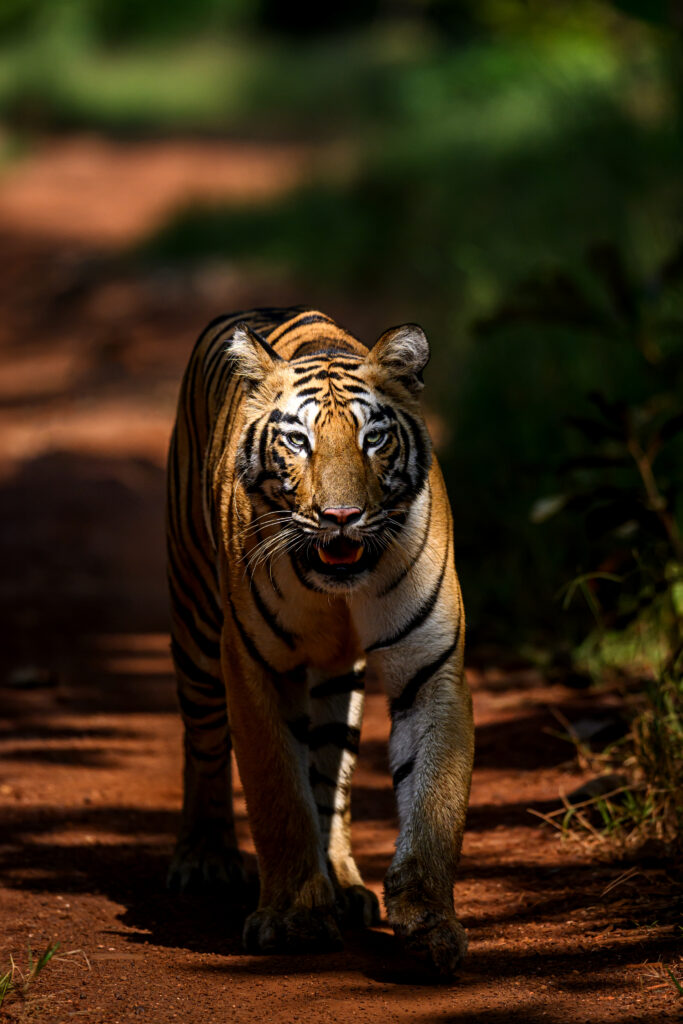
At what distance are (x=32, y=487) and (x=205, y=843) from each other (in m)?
4.55

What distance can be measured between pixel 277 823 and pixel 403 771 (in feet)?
1.05

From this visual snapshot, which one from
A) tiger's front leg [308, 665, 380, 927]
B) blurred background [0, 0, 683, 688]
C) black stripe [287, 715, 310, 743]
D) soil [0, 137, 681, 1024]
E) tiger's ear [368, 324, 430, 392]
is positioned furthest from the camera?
blurred background [0, 0, 683, 688]

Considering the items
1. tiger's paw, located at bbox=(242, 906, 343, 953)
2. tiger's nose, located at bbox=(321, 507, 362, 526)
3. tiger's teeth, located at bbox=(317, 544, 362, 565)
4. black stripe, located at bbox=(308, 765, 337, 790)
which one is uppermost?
tiger's nose, located at bbox=(321, 507, 362, 526)

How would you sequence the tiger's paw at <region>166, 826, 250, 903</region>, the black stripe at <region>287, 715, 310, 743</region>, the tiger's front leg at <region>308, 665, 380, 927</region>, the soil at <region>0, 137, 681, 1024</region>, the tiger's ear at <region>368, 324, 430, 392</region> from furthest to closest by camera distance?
the tiger's paw at <region>166, 826, 250, 903</region> → the tiger's front leg at <region>308, 665, 380, 927</region> → the black stripe at <region>287, 715, 310, 743</region> → the tiger's ear at <region>368, 324, 430, 392</region> → the soil at <region>0, 137, 681, 1024</region>

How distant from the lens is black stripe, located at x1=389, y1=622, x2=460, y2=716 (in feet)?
10.8

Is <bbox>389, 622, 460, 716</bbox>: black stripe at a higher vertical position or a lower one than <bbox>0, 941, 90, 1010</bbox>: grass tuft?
higher

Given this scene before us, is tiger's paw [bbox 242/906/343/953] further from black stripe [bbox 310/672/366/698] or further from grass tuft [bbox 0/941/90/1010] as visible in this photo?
black stripe [bbox 310/672/366/698]

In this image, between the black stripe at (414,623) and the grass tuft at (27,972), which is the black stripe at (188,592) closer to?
the black stripe at (414,623)

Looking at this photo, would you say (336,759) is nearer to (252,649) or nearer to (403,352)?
(252,649)

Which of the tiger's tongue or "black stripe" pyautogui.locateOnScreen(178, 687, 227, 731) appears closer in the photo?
the tiger's tongue

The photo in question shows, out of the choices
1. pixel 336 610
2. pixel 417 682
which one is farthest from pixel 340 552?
pixel 417 682

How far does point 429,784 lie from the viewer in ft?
10.5

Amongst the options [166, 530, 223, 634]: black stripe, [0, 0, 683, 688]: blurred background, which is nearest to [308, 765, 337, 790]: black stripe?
[166, 530, 223, 634]: black stripe

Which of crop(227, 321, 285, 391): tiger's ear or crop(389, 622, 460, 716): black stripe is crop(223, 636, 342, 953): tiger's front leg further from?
crop(227, 321, 285, 391): tiger's ear
